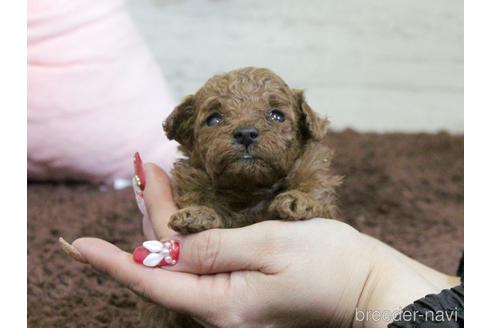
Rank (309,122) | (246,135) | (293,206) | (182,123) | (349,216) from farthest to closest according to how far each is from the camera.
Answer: (349,216)
(182,123)
(309,122)
(293,206)
(246,135)

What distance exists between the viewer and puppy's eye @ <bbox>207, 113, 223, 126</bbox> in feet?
5.04

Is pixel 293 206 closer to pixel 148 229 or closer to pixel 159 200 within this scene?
pixel 159 200

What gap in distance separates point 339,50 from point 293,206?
9.05ft

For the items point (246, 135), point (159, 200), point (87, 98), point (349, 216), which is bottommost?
point (349, 216)

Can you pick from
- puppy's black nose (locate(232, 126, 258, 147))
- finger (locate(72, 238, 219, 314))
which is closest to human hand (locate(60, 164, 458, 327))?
finger (locate(72, 238, 219, 314))

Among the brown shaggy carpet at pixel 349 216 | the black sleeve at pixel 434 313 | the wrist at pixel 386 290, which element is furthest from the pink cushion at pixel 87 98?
the black sleeve at pixel 434 313

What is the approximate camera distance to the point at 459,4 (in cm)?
409

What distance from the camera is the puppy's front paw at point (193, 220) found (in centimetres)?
148

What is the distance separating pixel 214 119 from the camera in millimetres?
1549

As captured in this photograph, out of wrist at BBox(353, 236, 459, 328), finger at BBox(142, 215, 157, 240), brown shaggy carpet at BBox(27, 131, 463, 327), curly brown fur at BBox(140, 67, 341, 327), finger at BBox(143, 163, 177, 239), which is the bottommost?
brown shaggy carpet at BBox(27, 131, 463, 327)

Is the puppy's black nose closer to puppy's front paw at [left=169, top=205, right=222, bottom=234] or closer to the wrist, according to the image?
puppy's front paw at [left=169, top=205, right=222, bottom=234]

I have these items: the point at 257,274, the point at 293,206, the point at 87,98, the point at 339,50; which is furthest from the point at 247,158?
the point at 339,50

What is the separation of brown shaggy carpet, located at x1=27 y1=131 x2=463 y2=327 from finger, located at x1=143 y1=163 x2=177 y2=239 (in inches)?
16.5
